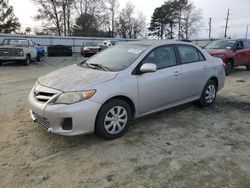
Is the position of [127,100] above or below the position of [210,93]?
above

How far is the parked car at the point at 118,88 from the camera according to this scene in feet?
12.0

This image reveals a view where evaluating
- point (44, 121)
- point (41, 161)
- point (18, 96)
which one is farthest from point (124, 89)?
point (18, 96)

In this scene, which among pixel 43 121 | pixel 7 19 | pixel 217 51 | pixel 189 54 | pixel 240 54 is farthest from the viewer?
pixel 7 19

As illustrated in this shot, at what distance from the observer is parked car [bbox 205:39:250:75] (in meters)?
10.8

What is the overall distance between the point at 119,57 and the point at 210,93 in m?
2.47

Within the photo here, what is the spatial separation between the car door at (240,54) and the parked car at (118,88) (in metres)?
6.47

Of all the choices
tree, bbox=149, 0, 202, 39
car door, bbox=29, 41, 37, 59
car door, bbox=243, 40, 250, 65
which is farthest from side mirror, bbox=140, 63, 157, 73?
tree, bbox=149, 0, 202, 39

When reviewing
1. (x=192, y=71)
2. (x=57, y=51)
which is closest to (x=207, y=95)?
(x=192, y=71)

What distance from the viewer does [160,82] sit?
4570 millimetres

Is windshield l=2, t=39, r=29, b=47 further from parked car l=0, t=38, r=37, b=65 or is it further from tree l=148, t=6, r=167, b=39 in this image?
tree l=148, t=6, r=167, b=39

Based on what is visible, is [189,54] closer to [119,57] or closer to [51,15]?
[119,57]

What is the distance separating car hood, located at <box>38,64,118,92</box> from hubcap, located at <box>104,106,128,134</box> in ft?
1.68

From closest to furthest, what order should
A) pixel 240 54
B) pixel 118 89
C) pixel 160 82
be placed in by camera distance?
pixel 118 89 < pixel 160 82 < pixel 240 54

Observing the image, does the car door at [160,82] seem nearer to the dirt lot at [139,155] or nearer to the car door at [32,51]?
the dirt lot at [139,155]
